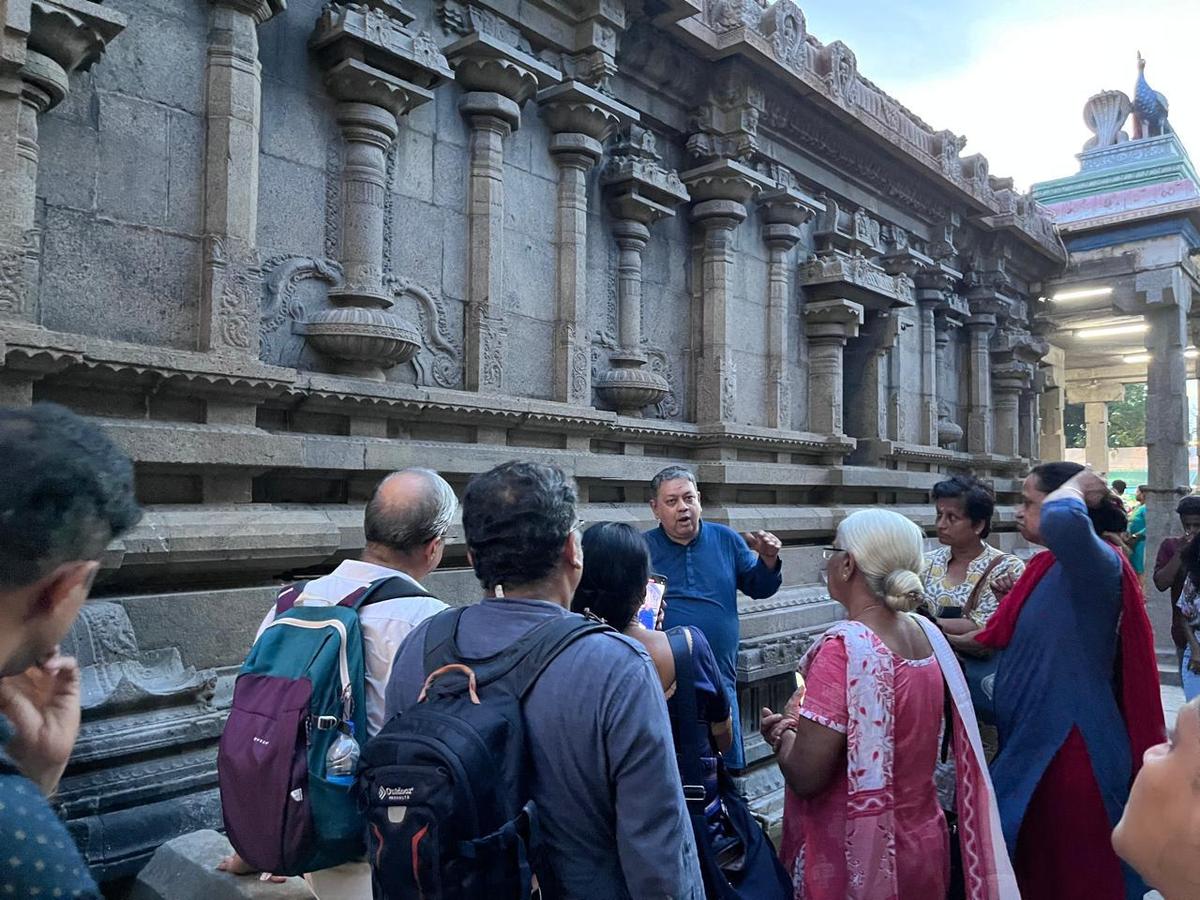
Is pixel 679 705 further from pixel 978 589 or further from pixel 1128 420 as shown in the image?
pixel 1128 420

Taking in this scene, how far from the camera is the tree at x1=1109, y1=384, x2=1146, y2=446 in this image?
3491cm

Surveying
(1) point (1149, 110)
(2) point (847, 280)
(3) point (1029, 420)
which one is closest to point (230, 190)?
(2) point (847, 280)

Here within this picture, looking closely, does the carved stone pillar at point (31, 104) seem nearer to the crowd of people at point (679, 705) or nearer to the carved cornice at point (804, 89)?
the crowd of people at point (679, 705)

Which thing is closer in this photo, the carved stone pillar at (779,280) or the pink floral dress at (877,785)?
the pink floral dress at (877,785)

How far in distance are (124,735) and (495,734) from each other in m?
2.18

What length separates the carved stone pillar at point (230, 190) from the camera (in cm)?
363

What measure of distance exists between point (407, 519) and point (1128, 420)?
40781 mm

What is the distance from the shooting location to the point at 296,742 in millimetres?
1693

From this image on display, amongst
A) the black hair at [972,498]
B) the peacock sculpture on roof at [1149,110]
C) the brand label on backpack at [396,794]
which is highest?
the peacock sculpture on roof at [1149,110]

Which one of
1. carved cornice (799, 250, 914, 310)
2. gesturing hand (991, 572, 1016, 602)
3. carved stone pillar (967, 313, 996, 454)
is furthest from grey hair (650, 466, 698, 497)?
carved stone pillar (967, 313, 996, 454)

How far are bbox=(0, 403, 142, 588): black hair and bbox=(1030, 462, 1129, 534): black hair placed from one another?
2571 millimetres

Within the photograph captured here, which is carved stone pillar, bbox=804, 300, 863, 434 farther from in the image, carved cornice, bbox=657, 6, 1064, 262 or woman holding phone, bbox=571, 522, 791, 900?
woman holding phone, bbox=571, 522, 791, 900

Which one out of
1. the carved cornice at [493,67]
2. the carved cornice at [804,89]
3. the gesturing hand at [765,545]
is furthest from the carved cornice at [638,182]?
the gesturing hand at [765,545]

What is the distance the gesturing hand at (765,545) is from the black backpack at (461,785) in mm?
2174
